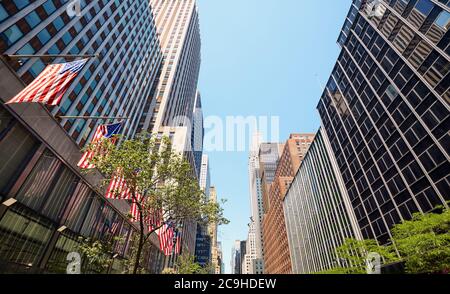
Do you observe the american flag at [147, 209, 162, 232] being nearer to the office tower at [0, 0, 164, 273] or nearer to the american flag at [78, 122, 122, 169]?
the american flag at [78, 122, 122, 169]

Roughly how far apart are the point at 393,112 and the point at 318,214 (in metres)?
32.3

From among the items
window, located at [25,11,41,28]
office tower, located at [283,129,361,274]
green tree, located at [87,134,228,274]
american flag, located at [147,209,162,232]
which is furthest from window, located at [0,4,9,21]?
office tower, located at [283,129,361,274]

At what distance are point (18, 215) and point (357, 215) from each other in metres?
43.1

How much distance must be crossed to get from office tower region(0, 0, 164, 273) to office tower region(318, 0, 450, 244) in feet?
116

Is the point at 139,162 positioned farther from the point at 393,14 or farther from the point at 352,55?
the point at 352,55

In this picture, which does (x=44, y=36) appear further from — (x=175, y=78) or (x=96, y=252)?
(x=175, y=78)

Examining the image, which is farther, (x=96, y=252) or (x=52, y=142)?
(x=52, y=142)

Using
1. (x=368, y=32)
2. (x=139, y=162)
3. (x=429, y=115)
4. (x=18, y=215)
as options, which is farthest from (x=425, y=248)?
(x=368, y=32)

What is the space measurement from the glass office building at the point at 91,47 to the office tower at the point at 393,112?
43.6 m

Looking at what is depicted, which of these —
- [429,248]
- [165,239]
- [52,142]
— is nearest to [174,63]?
[52,142]

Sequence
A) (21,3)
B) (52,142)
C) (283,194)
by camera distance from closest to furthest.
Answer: (52,142)
(21,3)
(283,194)

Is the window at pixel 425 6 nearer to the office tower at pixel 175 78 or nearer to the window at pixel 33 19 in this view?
the window at pixel 33 19

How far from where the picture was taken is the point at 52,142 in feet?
66.3

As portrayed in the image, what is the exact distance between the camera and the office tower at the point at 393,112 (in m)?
25.2
